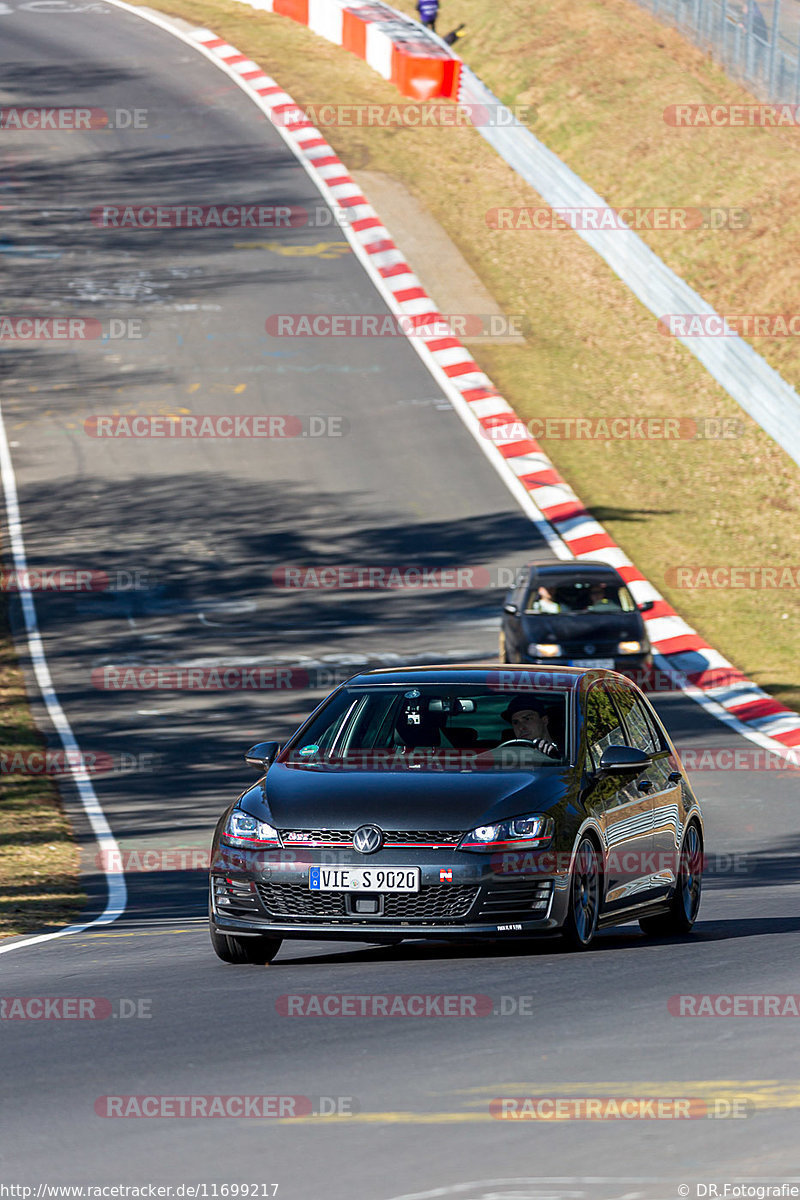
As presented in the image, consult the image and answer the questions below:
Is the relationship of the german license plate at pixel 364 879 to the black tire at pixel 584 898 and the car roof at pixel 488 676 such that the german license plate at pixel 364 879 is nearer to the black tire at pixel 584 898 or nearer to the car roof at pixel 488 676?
the black tire at pixel 584 898

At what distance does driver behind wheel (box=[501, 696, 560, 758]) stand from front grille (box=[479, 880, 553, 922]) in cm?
100

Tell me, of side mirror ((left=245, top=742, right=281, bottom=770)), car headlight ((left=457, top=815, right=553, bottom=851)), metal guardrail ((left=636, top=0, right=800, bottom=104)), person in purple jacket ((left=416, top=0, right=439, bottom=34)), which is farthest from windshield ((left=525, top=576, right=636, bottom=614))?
person in purple jacket ((left=416, top=0, right=439, bottom=34))

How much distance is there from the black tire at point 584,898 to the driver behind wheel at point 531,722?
0.64 metres

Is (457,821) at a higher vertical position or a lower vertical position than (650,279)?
higher

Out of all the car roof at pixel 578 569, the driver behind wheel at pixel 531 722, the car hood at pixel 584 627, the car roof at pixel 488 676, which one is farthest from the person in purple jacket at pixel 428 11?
the driver behind wheel at pixel 531 722

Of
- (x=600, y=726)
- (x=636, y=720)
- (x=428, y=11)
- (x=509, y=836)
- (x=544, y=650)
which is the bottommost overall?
(x=544, y=650)

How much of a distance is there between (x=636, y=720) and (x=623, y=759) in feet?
4.16

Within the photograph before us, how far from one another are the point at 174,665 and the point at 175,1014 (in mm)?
14896

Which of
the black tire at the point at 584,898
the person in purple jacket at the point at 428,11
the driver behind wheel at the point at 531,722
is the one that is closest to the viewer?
the black tire at the point at 584,898

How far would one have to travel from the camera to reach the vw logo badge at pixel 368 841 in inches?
371

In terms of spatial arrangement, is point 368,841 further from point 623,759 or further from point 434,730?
point 623,759

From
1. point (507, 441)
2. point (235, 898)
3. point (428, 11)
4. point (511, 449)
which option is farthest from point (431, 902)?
point (428, 11)

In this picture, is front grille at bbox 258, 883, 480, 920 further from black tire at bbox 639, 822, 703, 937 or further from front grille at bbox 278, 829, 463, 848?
black tire at bbox 639, 822, 703, 937

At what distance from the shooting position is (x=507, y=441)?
104 feet
